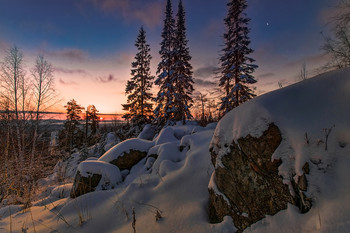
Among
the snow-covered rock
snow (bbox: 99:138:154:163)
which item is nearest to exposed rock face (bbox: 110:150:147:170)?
snow (bbox: 99:138:154:163)

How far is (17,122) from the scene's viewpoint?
37.8 ft

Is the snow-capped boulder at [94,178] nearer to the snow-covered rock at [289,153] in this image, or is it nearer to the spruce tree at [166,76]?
the snow-covered rock at [289,153]

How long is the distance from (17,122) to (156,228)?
628 inches

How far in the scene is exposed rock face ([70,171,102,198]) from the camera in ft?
13.0

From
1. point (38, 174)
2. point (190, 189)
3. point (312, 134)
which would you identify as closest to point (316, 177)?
point (312, 134)

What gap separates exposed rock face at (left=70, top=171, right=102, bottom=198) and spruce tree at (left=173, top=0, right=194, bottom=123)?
8.83m

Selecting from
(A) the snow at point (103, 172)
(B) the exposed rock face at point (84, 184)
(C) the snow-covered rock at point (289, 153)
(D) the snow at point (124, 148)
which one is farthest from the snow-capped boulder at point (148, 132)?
(C) the snow-covered rock at point (289, 153)

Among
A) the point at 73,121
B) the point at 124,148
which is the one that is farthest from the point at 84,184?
the point at 73,121

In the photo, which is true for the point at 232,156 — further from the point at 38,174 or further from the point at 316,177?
the point at 38,174

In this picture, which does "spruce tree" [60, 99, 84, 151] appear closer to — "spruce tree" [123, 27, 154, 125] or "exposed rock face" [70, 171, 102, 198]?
"spruce tree" [123, 27, 154, 125]

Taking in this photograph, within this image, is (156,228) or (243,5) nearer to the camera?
(156,228)

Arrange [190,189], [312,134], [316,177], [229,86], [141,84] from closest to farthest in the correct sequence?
[316,177]
[312,134]
[190,189]
[229,86]
[141,84]

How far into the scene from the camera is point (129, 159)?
5.16 metres

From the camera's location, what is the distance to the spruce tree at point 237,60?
12048mm
